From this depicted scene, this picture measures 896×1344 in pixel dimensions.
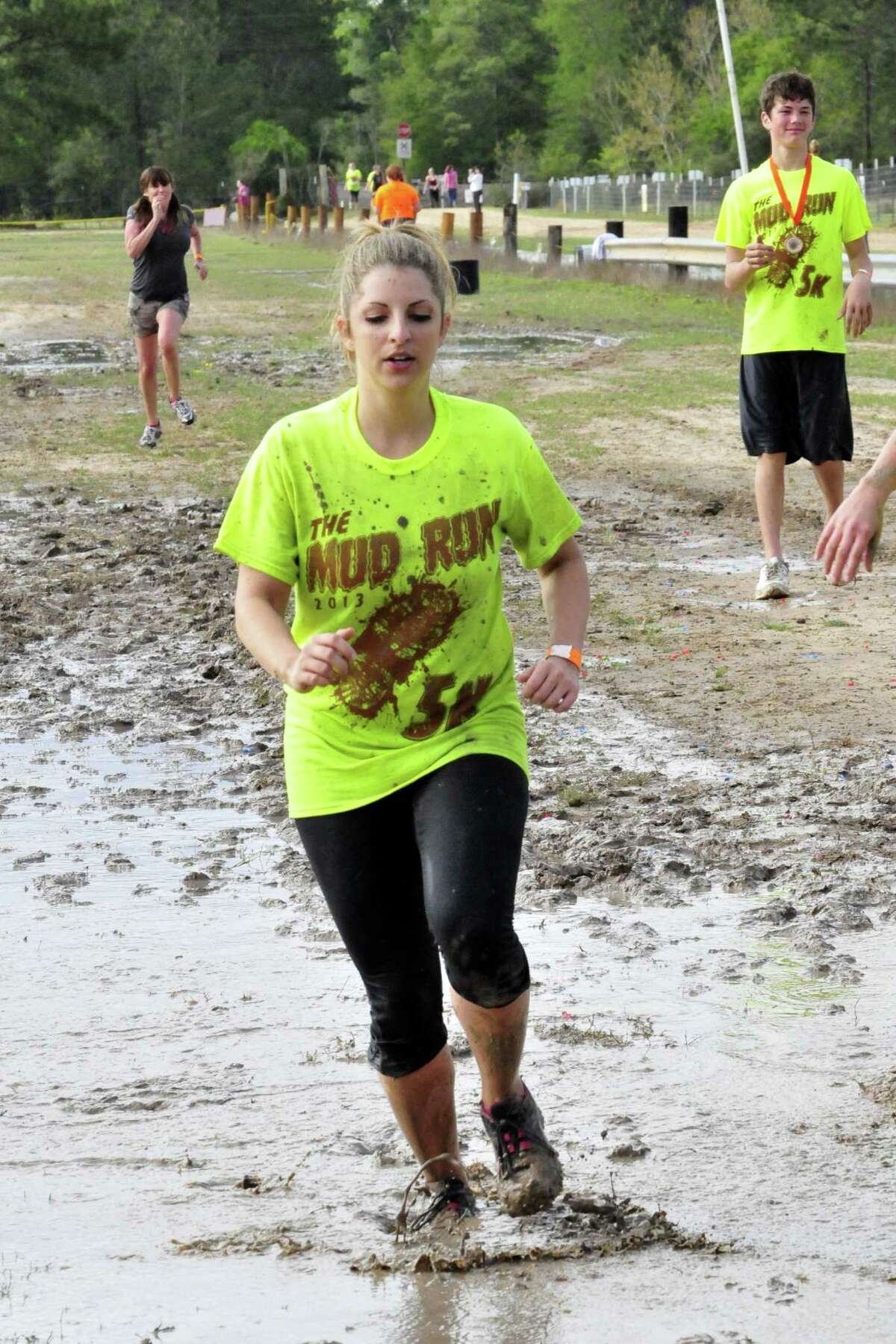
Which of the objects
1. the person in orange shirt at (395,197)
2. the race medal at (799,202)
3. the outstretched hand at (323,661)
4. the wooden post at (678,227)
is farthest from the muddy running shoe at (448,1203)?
the person in orange shirt at (395,197)

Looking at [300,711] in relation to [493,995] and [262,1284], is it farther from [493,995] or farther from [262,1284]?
[262,1284]

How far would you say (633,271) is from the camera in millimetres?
28812

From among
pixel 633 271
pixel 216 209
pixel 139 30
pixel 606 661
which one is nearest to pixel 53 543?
pixel 606 661

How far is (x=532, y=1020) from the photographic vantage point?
4.54m

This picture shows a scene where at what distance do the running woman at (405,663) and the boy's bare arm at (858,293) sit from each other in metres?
5.19

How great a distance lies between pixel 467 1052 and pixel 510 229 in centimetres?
3320

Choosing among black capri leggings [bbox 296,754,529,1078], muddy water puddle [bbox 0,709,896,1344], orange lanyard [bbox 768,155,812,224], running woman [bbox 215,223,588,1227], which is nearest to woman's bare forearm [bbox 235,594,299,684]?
running woman [bbox 215,223,588,1227]

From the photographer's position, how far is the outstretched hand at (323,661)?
10.6ft

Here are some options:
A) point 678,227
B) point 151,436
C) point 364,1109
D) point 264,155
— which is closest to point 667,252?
point 678,227

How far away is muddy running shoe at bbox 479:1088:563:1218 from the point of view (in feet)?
11.7

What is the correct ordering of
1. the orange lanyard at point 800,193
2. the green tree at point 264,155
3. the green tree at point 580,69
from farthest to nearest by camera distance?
1. the green tree at point 264,155
2. the green tree at point 580,69
3. the orange lanyard at point 800,193

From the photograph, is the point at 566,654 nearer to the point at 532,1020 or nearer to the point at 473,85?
the point at 532,1020

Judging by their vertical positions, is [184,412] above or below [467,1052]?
above

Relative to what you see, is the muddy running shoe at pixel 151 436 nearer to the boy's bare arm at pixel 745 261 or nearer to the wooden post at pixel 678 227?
the boy's bare arm at pixel 745 261
